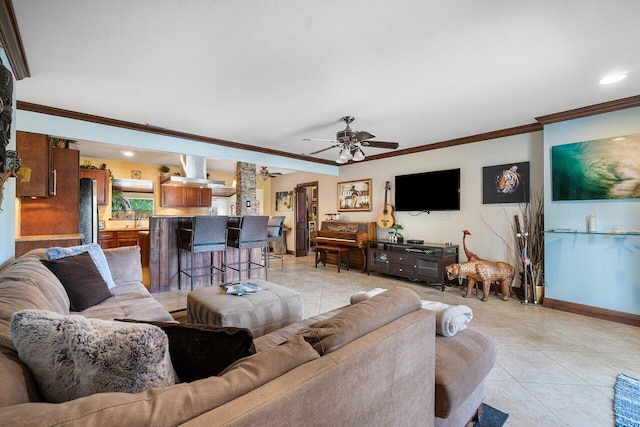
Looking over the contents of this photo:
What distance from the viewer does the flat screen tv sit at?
459 cm

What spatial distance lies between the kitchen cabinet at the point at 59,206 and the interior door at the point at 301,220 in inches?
186

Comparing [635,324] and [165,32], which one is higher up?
[165,32]

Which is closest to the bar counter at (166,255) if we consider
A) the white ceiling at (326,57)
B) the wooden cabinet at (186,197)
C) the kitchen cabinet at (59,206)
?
the kitchen cabinet at (59,206)

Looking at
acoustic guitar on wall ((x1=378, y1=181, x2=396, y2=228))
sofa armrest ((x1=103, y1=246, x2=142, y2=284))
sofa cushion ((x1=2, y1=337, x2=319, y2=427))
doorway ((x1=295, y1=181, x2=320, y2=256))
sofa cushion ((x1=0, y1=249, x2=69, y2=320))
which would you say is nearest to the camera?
sofa cushion ((x1=2, y1=337, x2=319, y2=427))

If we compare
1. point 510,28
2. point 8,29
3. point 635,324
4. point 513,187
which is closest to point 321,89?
point 510,28

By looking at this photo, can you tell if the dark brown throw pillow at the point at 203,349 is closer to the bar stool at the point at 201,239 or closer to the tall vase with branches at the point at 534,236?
the bar stool at the point at 201,239

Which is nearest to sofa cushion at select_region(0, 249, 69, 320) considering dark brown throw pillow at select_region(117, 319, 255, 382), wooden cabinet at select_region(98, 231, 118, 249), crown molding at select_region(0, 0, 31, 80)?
dark brown throw pillow at select_region(117, 319, 255, 382)

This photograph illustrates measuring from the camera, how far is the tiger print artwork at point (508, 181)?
3942 mm

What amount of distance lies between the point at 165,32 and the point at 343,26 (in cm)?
120

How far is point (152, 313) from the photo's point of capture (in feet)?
6.47

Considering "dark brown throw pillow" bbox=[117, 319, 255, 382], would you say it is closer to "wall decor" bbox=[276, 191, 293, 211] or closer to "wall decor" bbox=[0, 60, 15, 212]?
"wall decor" bbox=[0, 60, 15, 212]

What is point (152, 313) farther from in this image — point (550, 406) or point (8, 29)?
point (550, 406)

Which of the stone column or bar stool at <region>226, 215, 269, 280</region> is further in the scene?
the stone column

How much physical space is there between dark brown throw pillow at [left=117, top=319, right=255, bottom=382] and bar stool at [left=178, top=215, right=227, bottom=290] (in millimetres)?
3076
